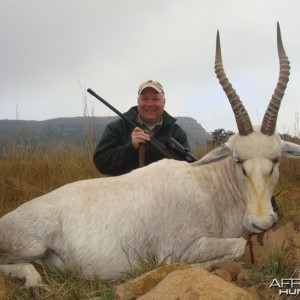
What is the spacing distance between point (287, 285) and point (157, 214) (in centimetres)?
139

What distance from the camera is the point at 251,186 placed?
400cm

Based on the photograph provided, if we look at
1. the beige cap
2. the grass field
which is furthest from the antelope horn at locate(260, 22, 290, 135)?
the beige cap

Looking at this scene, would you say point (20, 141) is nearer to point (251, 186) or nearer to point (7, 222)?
point (7, 222)

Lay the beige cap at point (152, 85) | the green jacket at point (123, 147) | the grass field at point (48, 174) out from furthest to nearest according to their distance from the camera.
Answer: the grass field at point (48, 174)
the beige cap at point (152, 85)
the green jacket at point (123, 147)

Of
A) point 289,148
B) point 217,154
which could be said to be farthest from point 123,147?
point 289,148

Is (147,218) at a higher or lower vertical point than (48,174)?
lower

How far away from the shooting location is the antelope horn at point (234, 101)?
4277mm

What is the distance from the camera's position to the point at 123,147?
248 inches

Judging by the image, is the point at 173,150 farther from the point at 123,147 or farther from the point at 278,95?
the point at 278,95

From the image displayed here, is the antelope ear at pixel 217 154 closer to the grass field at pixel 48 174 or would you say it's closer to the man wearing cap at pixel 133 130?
the man wearing cap at pixel 133 130

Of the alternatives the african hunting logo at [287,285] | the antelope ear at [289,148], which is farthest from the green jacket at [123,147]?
the african hunting logo at [287,285]

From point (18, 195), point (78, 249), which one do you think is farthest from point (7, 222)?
point (18, 195)

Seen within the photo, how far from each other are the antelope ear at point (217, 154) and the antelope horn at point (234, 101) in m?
0.25

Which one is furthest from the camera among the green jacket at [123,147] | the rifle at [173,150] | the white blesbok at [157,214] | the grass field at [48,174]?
the grass field at [48,174]
